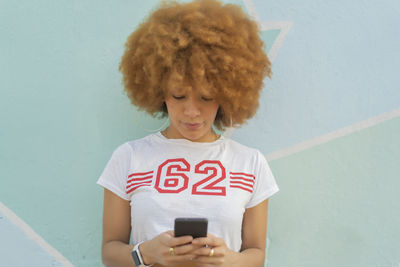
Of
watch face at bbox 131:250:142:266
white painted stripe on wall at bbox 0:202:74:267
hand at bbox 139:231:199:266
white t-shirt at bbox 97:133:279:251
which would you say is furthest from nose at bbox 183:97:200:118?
white painted stripe on wall at bbox 0:202:74:267

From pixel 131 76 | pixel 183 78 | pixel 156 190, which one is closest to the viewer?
pixel 183 78

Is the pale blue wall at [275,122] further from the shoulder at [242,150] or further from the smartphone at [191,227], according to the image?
the smartphone at [191,227]

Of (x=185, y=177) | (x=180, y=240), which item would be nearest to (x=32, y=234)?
(x=185, y=177)

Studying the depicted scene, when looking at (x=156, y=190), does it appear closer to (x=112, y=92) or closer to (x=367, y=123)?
(x=112, y=92)

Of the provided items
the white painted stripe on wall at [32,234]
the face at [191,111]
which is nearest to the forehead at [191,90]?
the face at [191,111]

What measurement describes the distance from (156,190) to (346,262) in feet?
3.27

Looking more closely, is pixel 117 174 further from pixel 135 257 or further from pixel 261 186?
pixel 261 186

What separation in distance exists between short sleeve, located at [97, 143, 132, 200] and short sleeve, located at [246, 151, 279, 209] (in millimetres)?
517

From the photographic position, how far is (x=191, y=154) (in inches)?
70.2

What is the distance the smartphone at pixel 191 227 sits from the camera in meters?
1.37

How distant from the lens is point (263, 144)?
6.75 feet

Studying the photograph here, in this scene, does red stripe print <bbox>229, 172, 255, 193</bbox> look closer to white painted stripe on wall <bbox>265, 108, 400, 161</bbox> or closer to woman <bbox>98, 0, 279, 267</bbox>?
woman <bbox>98, 0, 279, 267</bbox>

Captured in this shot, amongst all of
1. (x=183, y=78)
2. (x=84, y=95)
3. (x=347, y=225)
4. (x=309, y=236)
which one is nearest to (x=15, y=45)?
(x=84, y=95)

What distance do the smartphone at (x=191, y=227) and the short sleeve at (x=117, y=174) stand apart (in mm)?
400
